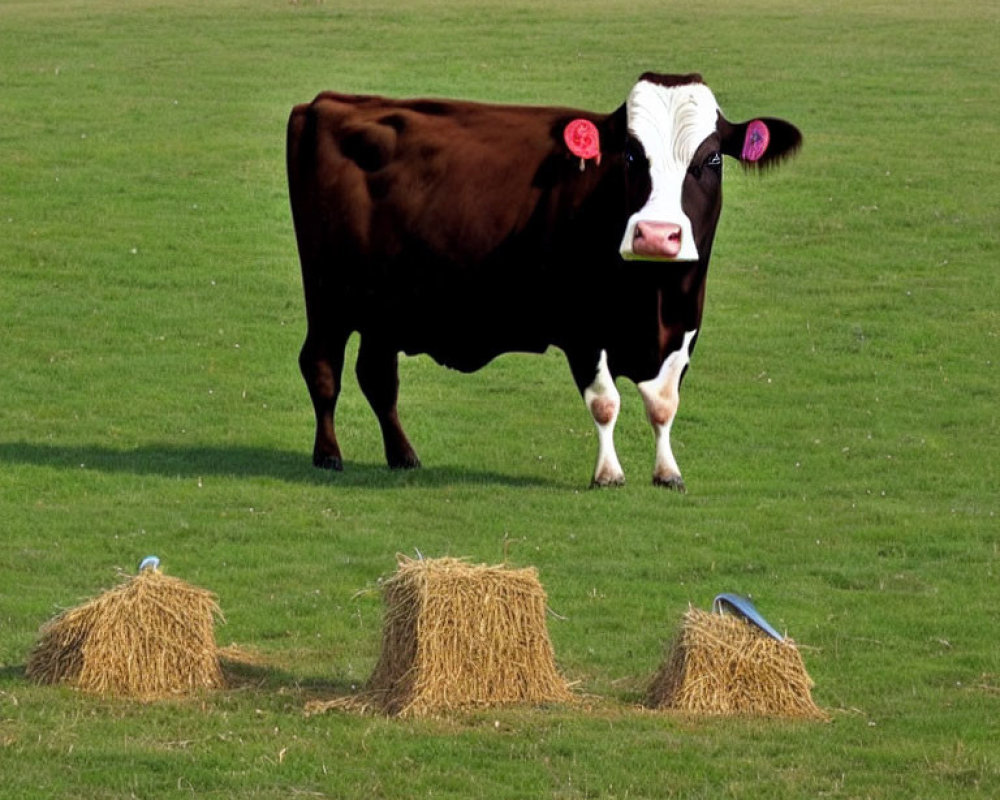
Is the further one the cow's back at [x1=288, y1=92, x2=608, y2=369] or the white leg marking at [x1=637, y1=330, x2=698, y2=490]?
the cow's back at [x1=288, y1=92, x2=608, y2=369]

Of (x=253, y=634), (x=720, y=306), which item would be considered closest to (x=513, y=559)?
(x=253, y=634)

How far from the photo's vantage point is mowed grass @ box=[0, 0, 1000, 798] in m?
10.6

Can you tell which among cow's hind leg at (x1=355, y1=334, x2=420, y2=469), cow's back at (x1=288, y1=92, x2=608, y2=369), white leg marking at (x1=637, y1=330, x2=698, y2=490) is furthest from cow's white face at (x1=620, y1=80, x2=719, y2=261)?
cow's hind leg at (x1=355, y1=334, x2=420, y2=469)

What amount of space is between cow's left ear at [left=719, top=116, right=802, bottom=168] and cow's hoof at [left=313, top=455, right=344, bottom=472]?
4.32 m

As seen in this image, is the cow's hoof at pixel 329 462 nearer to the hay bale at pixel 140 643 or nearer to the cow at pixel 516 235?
the cow at pixel 516 235

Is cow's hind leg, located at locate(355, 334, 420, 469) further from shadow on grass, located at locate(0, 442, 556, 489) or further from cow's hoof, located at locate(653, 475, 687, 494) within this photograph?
cow's hoof, located at locate(653, 475, 687, 494)

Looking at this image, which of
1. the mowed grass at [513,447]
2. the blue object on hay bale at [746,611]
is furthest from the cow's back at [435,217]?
the blue object on hay bale at [746,611]

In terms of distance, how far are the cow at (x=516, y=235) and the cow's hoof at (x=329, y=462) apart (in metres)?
0.02

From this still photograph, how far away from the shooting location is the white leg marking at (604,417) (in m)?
17.8

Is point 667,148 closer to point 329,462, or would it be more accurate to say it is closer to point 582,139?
point 582,139

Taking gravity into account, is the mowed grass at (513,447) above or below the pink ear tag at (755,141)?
below

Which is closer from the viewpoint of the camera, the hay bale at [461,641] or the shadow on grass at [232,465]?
the hay bale at [461,641]

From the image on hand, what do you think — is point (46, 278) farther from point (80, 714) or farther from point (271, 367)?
point (80, 714)

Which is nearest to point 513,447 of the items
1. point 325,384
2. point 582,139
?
point 325,384
